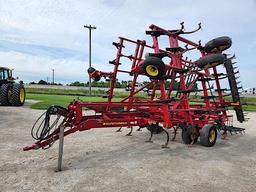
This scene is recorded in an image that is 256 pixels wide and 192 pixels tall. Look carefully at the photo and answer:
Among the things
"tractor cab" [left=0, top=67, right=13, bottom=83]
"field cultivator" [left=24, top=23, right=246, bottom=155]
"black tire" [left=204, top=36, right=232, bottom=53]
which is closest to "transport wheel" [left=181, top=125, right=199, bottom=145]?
"field cultivator" [left=24, top=23, right=246, bottom=155]

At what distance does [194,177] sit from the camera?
13.2ft

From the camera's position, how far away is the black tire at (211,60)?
658 centimetres

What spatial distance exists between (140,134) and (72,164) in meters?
3.48

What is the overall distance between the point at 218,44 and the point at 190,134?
294cm

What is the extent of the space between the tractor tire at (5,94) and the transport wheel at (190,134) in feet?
36.5

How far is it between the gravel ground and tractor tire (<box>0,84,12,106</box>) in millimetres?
7921

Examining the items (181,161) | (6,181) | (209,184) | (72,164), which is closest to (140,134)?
(181,161)

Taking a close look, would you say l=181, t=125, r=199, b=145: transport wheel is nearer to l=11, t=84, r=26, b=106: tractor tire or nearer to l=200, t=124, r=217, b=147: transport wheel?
l=200, t=124, r=217, b=147: transport wheel

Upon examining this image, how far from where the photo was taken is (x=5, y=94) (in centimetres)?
1396

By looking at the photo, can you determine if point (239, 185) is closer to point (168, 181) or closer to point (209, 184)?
point (209, 184)

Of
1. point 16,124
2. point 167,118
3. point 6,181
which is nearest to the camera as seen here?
point 6,181

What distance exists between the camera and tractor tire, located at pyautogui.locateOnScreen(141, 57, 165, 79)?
5.62 m

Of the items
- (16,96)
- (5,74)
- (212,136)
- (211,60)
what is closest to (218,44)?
(211,60)

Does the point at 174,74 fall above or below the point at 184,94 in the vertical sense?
above
